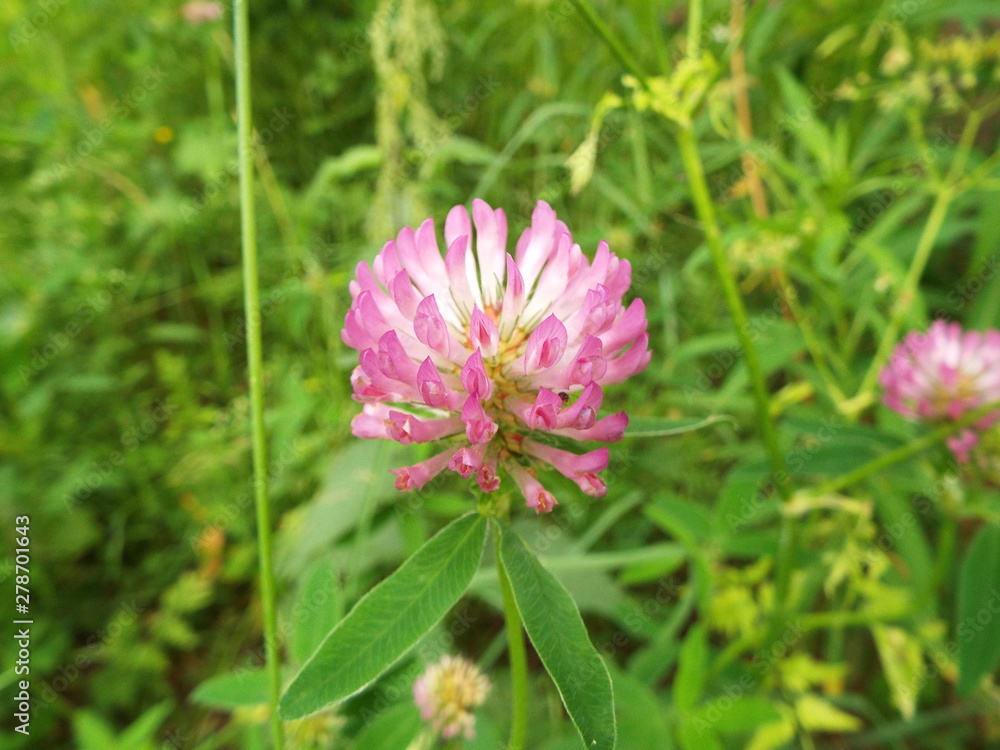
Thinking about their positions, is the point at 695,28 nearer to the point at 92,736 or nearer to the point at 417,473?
the point at 417,473

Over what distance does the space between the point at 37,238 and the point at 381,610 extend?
254cm

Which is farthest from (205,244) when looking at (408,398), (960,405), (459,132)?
(960,405)

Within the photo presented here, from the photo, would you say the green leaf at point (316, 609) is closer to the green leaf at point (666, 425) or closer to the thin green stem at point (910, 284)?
the green leaf at point (666, 425)

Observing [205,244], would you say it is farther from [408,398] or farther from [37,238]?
[408,398]

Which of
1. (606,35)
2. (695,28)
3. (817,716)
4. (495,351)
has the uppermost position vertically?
(695,28)

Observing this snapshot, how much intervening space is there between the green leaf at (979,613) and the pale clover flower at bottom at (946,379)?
0.56ft

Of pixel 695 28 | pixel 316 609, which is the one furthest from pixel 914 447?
pixel 316 609

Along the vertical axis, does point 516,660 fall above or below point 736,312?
below

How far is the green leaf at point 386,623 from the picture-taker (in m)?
0.62

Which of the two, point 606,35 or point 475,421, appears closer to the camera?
point 475,421

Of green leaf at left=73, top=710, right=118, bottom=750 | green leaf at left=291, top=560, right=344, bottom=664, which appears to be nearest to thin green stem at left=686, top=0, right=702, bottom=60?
green leaf at left=291, top=560, right=344, bottom=664

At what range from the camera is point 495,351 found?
760mm

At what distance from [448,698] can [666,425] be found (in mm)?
614

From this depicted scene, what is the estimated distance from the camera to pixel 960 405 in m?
1.27
